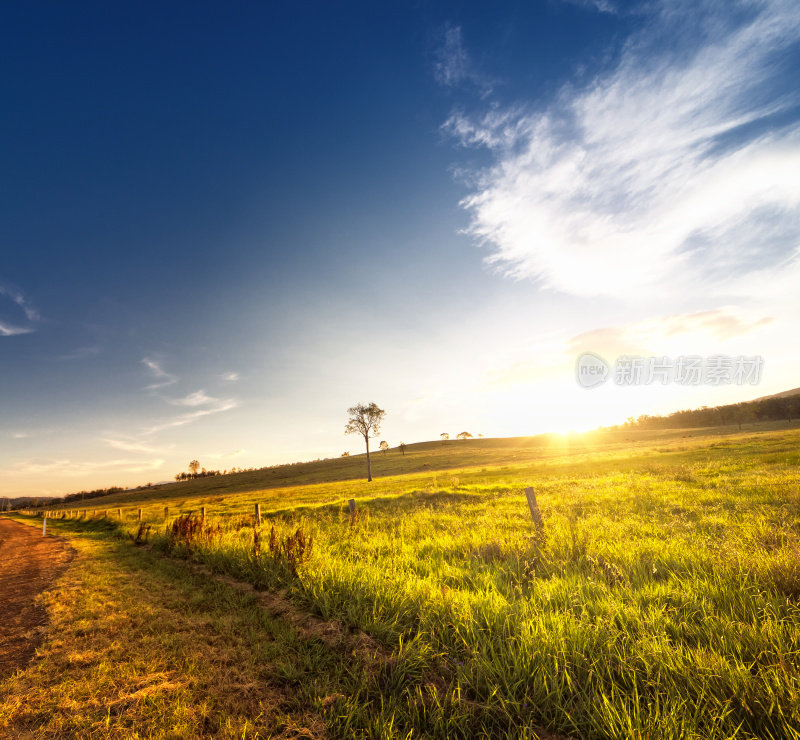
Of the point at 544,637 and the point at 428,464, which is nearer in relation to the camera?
the point at 544,637

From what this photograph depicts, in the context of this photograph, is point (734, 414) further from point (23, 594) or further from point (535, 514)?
point (23, 594)

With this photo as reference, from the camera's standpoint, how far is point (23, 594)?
9.18m

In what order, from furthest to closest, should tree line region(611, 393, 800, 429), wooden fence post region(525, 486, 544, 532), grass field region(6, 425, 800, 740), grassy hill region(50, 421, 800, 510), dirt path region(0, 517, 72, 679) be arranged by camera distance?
1. tree line region(611, 393, 800, 429)
2. grassy hill region(50, 421, 800, 510)
3. wooden fence post region(525, 486, 544, 532)
4. dirt path region(0, 517, 72, 679)
5. grass field region(6, 425, 800, 740)

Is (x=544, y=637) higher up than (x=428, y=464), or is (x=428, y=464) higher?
(x=544, y=637)

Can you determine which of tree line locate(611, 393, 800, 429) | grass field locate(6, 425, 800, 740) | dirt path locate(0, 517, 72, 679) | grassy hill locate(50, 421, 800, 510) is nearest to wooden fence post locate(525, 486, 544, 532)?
grass field locate(6, 425, 800, 740)

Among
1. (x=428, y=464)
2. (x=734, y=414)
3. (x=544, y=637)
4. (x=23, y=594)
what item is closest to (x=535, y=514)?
(x=544, y=637)

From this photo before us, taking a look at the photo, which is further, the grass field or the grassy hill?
the grassy hill

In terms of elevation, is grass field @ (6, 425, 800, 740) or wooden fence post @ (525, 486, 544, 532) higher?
wooden fence post @ (525, 486, 544, 532)

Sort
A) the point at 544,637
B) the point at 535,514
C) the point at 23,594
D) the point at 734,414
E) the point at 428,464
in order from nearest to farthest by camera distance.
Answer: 1. the point at 544,637
2. the point at 23,594
3. the point at 535,514
4. the point at 428,464
5. the point at 734,414

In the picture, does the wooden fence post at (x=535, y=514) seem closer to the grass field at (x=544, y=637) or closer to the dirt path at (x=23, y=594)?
the grass field at (x=544, y=637)

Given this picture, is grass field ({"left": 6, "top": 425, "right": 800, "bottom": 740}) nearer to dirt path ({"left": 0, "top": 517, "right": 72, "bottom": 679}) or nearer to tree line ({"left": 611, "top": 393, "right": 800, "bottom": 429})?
dirt path ({"left": 0, "top": 517, "right": 72, "bottom": 679})

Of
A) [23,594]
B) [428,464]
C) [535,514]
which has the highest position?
[535,514]

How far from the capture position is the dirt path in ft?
19.0

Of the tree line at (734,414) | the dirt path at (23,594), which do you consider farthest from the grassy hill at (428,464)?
the dirt path at (23,594)
